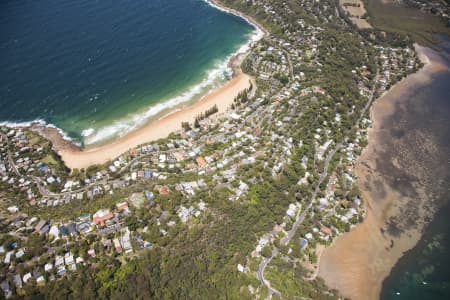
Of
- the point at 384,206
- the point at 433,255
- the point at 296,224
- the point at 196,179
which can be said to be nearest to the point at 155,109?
the point at 196,179

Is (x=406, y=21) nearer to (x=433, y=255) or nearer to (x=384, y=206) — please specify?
(x=384, y=206)

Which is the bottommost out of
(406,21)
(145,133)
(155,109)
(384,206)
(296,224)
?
(296,224)

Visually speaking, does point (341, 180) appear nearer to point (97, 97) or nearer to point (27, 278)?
point (27, 278)

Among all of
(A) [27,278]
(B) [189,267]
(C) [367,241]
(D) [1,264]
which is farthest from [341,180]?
(D) [1,264]

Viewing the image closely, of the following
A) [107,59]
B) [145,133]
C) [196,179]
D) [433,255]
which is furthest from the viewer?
[107,59]

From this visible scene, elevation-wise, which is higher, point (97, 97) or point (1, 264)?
point (97, 97)

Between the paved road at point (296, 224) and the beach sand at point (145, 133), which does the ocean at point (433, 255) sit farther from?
the beach sand at point (145, 133)

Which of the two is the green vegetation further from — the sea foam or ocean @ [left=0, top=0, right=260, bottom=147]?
the sea foam

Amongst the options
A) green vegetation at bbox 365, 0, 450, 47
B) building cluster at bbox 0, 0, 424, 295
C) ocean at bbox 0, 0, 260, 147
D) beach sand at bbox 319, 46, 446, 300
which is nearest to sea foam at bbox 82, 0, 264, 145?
ocean at bbox 0, 0, 260, 147
